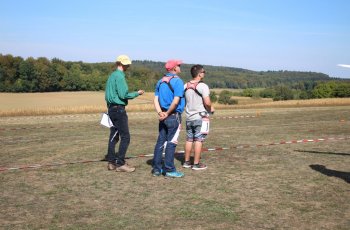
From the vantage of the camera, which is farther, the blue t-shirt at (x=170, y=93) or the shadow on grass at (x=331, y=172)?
the shadow on grass at (x=331, y=172)

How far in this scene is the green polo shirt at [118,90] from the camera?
735cm

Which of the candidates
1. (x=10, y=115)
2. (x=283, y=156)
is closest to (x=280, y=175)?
(x=283, y=156)

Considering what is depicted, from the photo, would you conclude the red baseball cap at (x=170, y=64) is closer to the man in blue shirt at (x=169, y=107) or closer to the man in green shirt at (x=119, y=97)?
the man in blue shirt at (x=169, y=107)

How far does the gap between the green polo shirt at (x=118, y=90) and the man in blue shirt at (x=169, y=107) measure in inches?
21.5

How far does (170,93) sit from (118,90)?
1.02 metres

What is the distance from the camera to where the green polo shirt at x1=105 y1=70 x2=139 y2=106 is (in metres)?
7.35

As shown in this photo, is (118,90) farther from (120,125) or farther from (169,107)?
(169,107)

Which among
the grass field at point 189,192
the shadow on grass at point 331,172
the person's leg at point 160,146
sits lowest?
the grass field at point 189,192

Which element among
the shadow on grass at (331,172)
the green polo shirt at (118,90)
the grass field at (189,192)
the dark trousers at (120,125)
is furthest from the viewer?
the dark trousers at (120,125)

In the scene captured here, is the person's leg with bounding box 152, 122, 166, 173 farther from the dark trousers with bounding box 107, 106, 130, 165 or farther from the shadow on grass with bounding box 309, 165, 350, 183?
the shadow on grass with bounding box 309, 165, 350, 183

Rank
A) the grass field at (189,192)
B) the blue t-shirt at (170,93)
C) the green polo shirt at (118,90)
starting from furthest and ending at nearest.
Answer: the green polo shirt at (118,90)
the blue t-shirt at (170,93)
the grass field at (189,192)

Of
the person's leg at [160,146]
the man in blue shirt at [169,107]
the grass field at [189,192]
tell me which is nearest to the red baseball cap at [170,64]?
the man in blue shirt at [169,107]

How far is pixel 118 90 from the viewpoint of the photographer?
7363 millimetres

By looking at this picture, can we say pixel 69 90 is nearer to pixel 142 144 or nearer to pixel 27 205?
pixel 142 144
